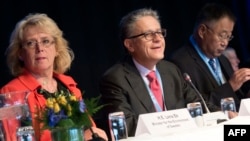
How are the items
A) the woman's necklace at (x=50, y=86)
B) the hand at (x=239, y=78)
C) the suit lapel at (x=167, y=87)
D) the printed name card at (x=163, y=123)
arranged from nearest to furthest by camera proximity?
1. the printed name card at (x=163, y=123)
2. the woman's necklace at (x=50, y=86)
3. the suit lapel at (x=167, y=87)
4. the hand at (x=239, y=78)

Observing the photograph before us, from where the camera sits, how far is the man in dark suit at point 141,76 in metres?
3.09

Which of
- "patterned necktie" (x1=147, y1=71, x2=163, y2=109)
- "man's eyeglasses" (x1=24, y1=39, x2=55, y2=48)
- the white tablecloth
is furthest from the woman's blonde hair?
the white tablecloth

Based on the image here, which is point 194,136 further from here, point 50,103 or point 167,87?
point 167,87

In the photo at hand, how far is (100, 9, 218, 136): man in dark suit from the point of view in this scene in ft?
10.1

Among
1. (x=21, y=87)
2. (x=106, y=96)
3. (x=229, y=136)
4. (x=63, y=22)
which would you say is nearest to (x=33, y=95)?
(x=21, y=87)

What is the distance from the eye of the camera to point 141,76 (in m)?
3.22

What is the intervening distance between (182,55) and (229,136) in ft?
6.25

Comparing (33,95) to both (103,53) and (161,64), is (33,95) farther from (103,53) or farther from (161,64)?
(103,53)

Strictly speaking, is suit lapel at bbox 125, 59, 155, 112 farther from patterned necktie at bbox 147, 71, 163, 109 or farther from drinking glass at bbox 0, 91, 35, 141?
drinking glass at bbox 0, 91, 35, 141

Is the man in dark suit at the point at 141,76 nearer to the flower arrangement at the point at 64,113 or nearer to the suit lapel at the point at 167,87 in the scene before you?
the suit lapel at the point at 167,87

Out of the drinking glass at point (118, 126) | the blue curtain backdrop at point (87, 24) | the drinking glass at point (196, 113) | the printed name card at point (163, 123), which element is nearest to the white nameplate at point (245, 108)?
the drinking glass at point (196, 113)

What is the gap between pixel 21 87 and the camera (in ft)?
9.52

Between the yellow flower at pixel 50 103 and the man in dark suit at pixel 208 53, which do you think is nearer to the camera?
the yellow flower at pixel 50 103

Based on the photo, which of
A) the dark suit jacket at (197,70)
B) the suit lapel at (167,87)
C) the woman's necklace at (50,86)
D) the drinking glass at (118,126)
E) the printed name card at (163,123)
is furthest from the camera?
the dark suit jacket at (197,70)
